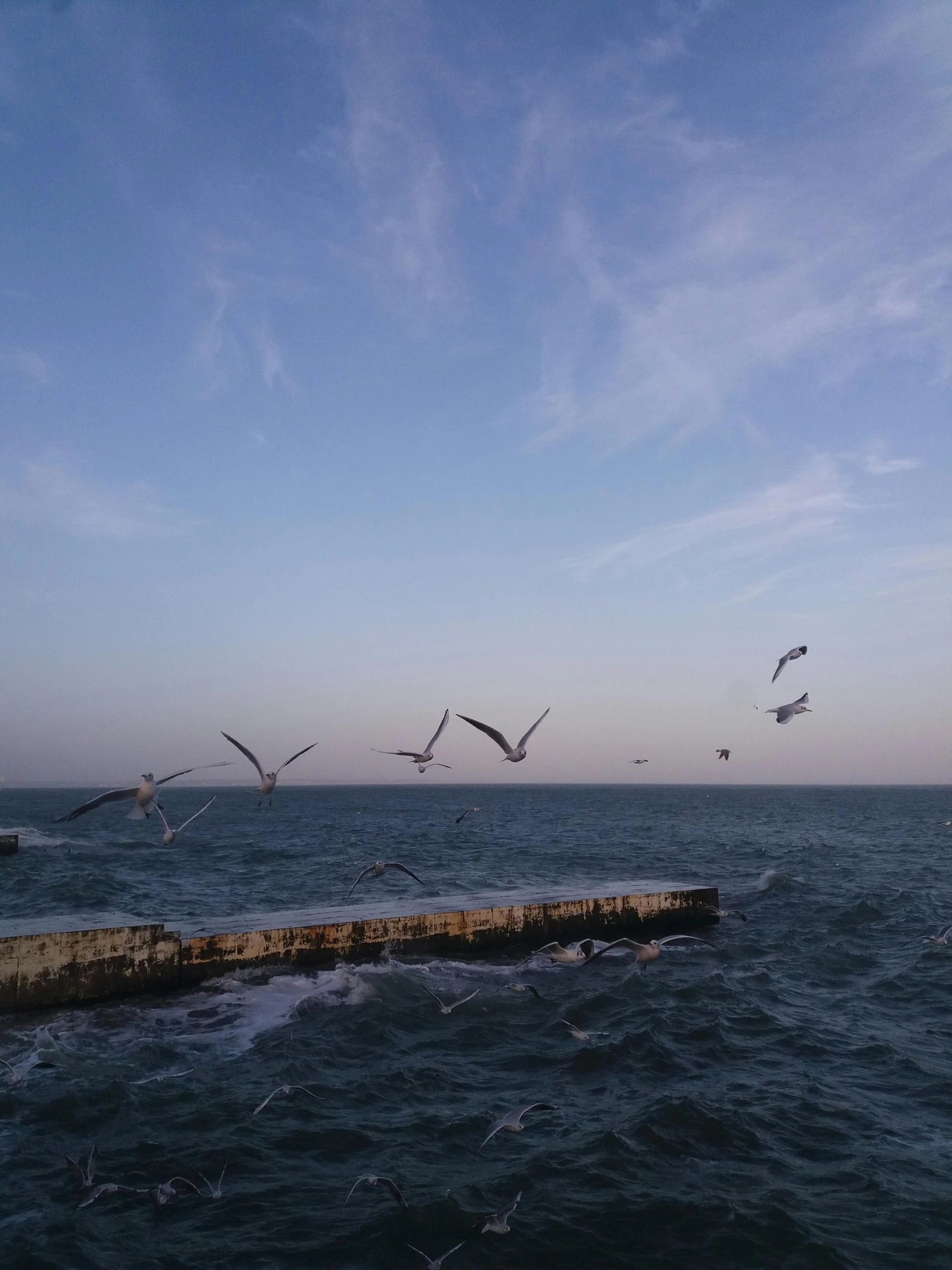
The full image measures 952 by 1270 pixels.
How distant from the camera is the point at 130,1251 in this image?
709 centimetres

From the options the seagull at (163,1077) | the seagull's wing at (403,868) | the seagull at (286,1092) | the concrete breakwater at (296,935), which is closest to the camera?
the seagull at (286,1092)

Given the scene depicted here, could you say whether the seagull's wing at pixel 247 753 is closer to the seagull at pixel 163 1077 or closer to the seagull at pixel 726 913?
the seagull at pixel 163 1077

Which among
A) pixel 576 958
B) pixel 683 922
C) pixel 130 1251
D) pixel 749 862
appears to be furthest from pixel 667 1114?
pixel 749 862

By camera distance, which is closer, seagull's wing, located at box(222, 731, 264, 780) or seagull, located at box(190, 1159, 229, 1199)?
seagull, located at box(190, 1159, 229, 1199)

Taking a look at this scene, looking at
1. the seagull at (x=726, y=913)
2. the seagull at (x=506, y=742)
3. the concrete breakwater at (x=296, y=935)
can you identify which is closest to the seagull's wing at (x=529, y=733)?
the seagull at (x=506, y=742)

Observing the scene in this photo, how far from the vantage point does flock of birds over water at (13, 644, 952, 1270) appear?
25.3ft

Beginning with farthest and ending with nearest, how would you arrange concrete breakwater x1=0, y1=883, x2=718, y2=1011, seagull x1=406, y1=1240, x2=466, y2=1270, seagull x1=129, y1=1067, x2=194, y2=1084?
concrete breakwater x1=0, y1=883, x2=718, y2=1011 < seagull x1=129, y1=1067, x2=194, y2=1084 < seagull x1=406, y1=1240, x2=466, y2=1270

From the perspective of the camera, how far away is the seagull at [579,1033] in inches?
496

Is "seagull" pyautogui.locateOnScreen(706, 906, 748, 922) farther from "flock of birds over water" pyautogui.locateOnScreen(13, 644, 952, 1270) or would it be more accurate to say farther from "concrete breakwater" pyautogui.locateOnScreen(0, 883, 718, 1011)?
"flock of birds over water" pyautogui.locateOnScreen(13, 644, 952, 1270)

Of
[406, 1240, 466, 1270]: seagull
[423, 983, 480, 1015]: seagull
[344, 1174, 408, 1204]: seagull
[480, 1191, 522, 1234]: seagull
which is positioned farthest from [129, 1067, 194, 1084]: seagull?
[480, 1191, 522, 1234]: seagull

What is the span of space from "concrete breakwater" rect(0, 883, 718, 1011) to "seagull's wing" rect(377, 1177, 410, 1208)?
738 centimetres

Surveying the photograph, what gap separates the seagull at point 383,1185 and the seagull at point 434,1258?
41 cm

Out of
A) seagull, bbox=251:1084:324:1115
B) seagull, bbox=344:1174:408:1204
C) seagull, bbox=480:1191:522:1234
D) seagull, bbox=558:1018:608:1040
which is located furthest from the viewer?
seagull, bbox=558:1018:608:1040

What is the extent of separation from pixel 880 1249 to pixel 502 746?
7816 millimetres
